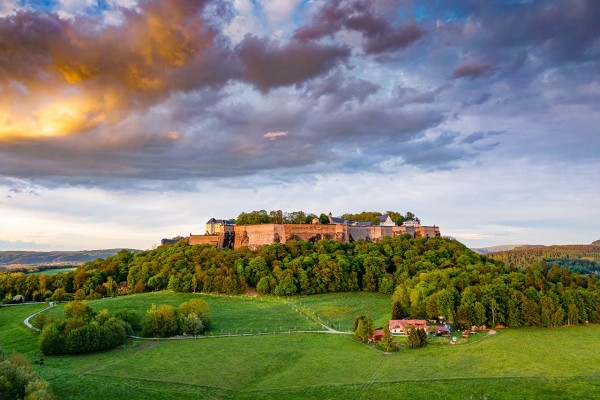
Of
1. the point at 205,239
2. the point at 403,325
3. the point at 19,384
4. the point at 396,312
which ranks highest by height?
the point at 205,239

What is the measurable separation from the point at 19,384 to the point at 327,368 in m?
22.6

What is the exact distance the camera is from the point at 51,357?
45.0m

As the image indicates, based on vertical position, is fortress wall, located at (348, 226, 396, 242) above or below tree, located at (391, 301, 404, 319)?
above

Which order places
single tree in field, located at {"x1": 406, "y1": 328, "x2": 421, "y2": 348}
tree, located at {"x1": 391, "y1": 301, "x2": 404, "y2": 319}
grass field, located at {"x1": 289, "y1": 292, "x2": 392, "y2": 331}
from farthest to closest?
grass field, located at {"x1": 289, "y1": 292, "x2": 392, "y2": 331}
tree, located at {"x1": 391, "y1": 301, "x2": 404, "y2": 319}
single tree in field, located at {"x1": 406, "y1": 328, "x2": 421, "y2": 348}

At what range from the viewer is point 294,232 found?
93.2m

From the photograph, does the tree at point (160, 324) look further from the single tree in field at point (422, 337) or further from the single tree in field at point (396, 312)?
the single tree in field at point (422, 337)

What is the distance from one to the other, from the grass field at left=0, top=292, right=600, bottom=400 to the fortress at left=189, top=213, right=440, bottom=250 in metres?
43.3

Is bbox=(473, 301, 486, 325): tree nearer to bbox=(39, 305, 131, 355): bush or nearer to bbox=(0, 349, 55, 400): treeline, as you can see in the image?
bbox=(39, 305, 131, 355): bush

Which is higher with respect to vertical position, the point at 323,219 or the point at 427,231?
the point at 323,219

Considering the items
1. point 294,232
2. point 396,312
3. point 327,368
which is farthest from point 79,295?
point 327,368

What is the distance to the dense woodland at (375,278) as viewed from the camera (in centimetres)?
5416

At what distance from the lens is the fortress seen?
92.4m

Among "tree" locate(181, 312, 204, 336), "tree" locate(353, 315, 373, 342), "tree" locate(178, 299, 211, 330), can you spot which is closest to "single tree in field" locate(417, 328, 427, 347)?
"tree" locate(353, 315, 373, 342)

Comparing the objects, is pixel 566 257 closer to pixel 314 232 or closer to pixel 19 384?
pixel 314 232
